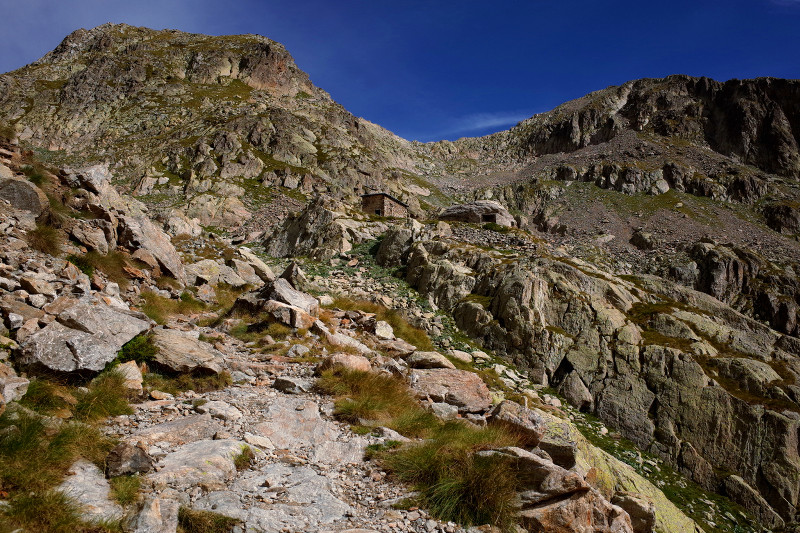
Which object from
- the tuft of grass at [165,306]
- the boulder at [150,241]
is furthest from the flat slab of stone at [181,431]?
the boulder at [150,241]

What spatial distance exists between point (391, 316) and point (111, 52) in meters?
157

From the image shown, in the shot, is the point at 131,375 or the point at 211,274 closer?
the point at 131,375

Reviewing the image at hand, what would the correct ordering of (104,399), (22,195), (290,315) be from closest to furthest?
(104,399) → (22,195) → (290,315)

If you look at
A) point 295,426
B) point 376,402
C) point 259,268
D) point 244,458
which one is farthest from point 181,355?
point 259,268

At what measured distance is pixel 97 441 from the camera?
499cm

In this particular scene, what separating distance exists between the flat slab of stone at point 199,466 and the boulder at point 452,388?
501 cm

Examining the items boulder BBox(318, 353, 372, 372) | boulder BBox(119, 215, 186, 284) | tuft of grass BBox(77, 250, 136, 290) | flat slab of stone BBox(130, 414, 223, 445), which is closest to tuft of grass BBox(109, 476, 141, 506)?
flat slab of stone BBox(130, 414, 223, 445)

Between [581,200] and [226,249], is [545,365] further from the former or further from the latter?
[581,200]

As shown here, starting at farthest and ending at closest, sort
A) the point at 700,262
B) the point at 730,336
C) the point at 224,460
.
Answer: the point at 700,262 → the point at 730,336 → the point at 224,460

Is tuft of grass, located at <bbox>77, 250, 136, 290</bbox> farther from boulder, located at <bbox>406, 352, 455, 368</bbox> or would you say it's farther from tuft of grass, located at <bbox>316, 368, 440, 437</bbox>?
boulder, located at <bbox>406, 352, 455, 368</bbox>

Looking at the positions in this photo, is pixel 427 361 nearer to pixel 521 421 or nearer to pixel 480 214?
pixel 521 421

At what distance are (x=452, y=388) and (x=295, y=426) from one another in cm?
467

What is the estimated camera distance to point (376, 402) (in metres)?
8.16

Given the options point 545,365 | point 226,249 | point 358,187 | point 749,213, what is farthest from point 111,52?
point 749,213
